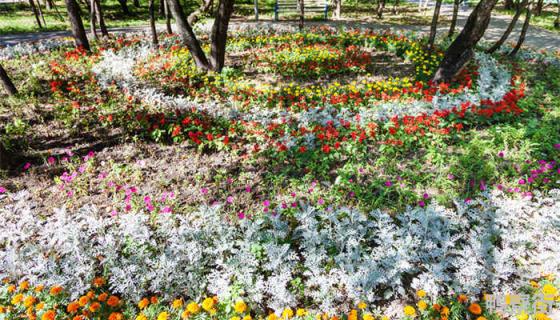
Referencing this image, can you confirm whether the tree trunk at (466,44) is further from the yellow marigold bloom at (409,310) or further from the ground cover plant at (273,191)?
the yellow marigold bloom at (409,310)

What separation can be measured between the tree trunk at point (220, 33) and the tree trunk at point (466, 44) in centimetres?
586

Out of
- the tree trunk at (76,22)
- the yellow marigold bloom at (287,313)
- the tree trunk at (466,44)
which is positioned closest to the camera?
the yellow marigold bloom at (287,313)

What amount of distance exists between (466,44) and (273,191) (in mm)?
6707

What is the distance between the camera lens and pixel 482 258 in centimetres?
370

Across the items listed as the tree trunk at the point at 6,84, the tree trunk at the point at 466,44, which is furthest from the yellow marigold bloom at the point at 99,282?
the tree trunk at the point at 466,44

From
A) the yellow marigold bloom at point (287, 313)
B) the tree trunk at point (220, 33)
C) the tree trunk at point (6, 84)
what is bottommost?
the yellow marigold bloom at point (287, 313)

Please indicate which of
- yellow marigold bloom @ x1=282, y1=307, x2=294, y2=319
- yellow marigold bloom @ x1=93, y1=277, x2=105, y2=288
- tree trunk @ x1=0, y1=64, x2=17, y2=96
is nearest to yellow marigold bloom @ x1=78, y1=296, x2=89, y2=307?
yellow marigold bloom @ x1=93, y1=277, x2=105, y2=288

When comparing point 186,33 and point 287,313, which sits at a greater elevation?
point 186,33

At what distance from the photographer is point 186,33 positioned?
8.80 m

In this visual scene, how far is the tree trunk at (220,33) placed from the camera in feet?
28.3

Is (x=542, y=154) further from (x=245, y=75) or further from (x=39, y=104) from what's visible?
(x=39, y=104)

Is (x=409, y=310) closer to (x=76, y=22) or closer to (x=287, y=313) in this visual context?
(x=287, y=313)

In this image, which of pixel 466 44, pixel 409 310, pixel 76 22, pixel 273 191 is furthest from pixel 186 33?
pixel 409 310

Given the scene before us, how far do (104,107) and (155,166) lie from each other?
2.46 metres
